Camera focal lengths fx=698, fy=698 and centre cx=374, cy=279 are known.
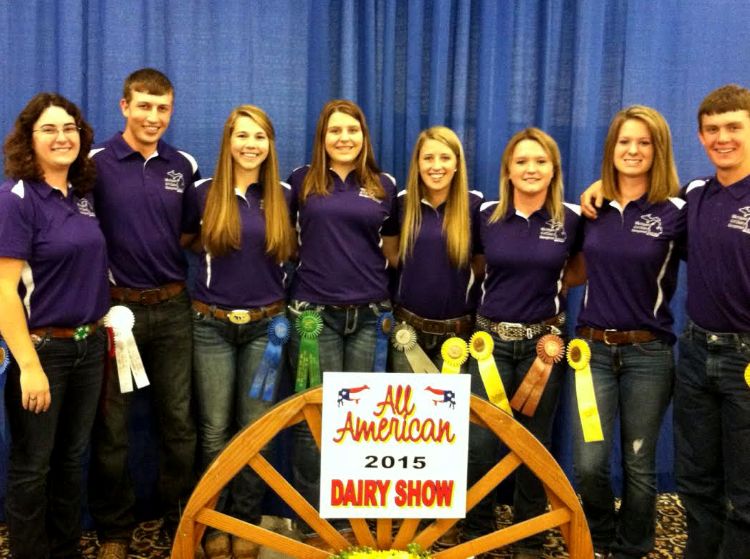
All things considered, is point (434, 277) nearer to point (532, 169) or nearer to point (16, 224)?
point (532, 169)

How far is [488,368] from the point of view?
2.37 m

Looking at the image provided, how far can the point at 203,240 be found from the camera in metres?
2.39

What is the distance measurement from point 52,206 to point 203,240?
1.66ft

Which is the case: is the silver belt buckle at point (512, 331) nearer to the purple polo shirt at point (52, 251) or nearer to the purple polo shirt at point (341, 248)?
the purple polo shirt at point (341, 248)

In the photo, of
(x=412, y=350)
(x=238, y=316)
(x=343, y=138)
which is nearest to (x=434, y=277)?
(x=412, y=350)

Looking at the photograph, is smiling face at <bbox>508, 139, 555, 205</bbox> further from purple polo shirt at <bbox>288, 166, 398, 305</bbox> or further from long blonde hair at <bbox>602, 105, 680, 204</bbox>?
purple polo shirt at <bbox>288, 166, 398, 305</bbox>

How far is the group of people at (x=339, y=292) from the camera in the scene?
2.04 meters

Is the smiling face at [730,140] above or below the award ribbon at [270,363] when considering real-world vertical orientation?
above

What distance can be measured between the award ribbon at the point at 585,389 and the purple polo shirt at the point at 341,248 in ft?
2.28

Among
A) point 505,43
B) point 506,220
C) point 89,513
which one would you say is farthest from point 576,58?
point 89,513

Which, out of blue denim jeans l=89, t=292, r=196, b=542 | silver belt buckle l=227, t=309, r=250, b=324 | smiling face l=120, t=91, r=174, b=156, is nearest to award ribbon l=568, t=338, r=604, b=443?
silver belt buckle l=227, t=309, r=250, b=324

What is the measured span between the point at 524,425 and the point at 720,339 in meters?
0.76

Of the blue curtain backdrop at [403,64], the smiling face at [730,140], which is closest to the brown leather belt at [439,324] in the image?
the blue curtain backdrop at [403,64]

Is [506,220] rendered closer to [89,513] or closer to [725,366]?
[725,366]
